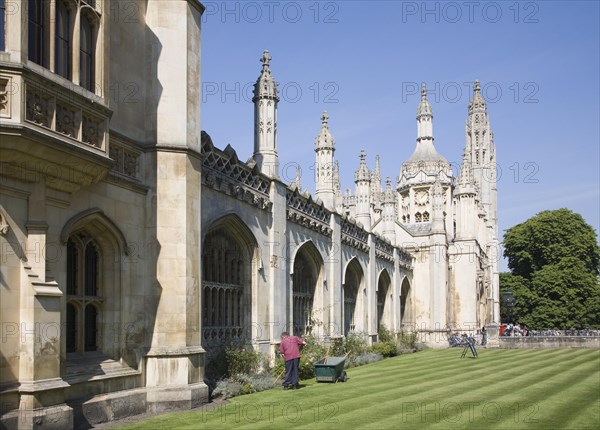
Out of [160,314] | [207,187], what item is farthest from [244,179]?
[160,314]

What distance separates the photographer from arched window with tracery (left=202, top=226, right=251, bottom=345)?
1642 cm

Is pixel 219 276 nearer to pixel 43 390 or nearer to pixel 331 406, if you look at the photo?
pixel 331 406

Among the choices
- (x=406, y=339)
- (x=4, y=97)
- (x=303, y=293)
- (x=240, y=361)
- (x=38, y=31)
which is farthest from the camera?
(x=406, y=339)

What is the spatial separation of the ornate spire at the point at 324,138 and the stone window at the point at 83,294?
544 inches

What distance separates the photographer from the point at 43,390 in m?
9.30

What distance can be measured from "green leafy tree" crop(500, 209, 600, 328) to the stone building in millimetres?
40362

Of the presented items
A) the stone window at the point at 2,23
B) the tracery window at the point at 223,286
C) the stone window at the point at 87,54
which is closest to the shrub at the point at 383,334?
the tracery window at the point at 223,286

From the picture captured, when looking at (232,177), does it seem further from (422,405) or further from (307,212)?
(422,405)

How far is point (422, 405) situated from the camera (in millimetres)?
12703

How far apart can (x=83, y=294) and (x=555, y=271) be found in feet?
171

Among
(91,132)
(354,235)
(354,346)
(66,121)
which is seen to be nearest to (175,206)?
(91,132)

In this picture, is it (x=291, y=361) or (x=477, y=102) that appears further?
(x=477, y=102)

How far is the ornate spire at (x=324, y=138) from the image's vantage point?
24.7 m

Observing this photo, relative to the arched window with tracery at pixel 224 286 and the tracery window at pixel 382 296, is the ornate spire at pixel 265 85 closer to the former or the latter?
the arched window with tracery at pixel 224 286
